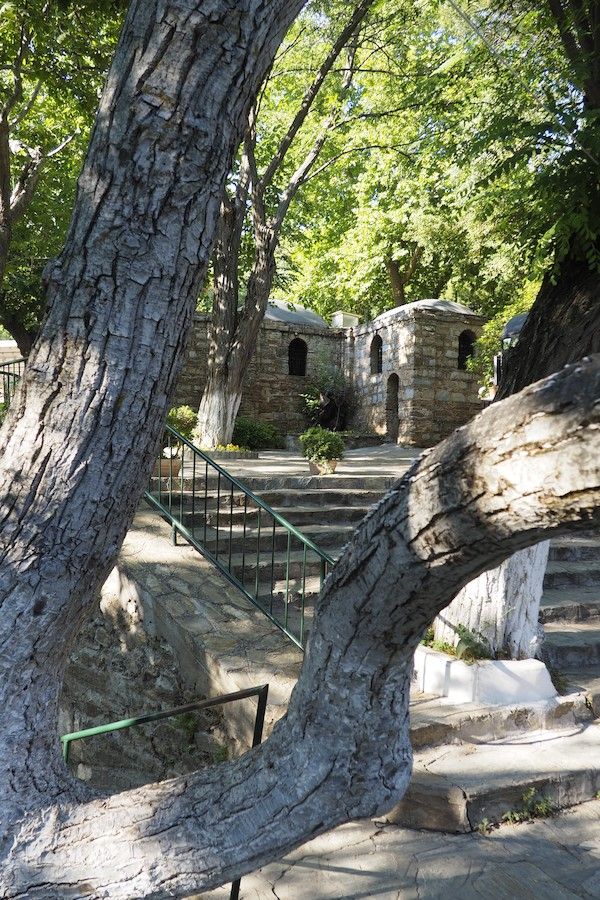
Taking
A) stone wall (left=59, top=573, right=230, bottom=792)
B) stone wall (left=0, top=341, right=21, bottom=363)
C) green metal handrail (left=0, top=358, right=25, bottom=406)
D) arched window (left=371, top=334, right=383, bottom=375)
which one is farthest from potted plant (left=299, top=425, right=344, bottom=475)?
stone wall (left=0, top=341, right=21, bottom=363)

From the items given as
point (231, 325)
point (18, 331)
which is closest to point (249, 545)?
point (231, 325)

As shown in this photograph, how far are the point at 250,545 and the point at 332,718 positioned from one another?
14.3ft

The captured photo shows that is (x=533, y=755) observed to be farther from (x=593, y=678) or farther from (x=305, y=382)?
(x=305, y=382)

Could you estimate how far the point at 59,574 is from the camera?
2.08 m

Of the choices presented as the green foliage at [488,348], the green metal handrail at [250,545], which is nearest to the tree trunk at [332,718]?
the green metal handrail at [250,545]

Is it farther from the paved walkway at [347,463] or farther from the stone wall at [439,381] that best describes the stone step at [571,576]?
the stone wall at [439,381]

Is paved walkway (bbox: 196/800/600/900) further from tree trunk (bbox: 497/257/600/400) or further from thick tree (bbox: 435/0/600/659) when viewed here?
tree trunk (bbox: 497/257/600/400)

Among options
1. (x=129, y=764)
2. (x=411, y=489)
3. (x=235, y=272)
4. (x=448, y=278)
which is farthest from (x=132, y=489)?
(x=448, y=278)

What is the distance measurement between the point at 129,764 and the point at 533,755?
8.93 ft

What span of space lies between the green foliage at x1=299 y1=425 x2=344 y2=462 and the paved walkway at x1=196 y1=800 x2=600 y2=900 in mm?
5500

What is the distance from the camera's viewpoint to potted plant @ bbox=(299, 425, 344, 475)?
352 inches

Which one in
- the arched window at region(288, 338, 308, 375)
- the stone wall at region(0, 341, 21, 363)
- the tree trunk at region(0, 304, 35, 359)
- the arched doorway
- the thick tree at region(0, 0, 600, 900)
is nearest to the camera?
the thick tree at region(0, 0, 600, 900)

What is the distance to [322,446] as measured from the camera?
8977mm

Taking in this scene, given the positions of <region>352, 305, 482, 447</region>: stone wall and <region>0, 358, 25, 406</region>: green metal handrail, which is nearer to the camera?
<region>0, 358, 25, 406</region>: green metal handrail
